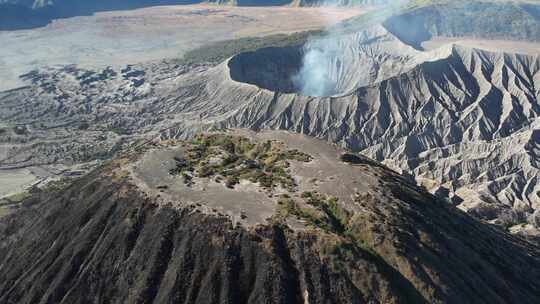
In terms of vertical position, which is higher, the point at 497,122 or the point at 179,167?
the point at 179,167

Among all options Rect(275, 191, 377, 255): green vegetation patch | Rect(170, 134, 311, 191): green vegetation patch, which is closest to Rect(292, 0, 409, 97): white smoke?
Rect(170, 134, 311, 191): green vegetation patch

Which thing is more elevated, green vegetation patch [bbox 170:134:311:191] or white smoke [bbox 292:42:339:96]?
green vegetation patch [bbox 170:134:311:191]

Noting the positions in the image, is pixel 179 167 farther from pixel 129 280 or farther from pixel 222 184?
pixel 129 280

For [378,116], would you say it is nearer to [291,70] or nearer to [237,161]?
[291,70]

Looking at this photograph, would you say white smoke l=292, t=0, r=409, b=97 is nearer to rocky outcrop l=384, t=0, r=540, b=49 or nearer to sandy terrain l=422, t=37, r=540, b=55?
rocky outcrop l=384, t=0, r=540, b=49

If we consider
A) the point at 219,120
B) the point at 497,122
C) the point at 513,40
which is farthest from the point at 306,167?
the point at 513,40

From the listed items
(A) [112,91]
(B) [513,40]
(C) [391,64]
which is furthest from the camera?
(B) [513,40]
